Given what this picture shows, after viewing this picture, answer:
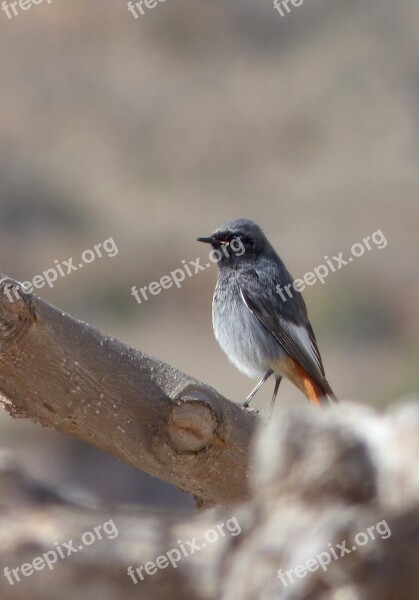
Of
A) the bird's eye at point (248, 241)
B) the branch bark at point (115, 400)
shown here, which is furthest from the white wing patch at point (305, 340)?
the branch bark at point (115, 400)

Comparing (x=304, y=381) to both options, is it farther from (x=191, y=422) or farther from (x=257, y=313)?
(x=191, y=422)

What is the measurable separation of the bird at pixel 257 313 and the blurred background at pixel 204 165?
3.75m

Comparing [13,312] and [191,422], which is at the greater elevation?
[13,312]

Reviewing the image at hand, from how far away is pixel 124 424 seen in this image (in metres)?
3.37

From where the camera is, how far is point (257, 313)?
20.3ft

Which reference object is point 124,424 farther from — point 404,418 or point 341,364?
point 341,364

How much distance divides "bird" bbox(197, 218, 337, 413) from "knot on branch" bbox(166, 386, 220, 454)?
2.48m

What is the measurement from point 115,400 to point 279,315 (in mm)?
2926

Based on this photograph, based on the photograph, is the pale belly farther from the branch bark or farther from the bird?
the branch bark

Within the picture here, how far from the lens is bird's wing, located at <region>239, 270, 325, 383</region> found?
6066 mm

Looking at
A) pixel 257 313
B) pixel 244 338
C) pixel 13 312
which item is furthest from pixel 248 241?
pixel 13 312

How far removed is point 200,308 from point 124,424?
37.0 ft

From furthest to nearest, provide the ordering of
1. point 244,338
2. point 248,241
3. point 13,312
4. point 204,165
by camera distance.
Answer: point 204,165
point 248,241
point 244,338
point 13,312

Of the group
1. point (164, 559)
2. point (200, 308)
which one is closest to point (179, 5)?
point (200, 308)
